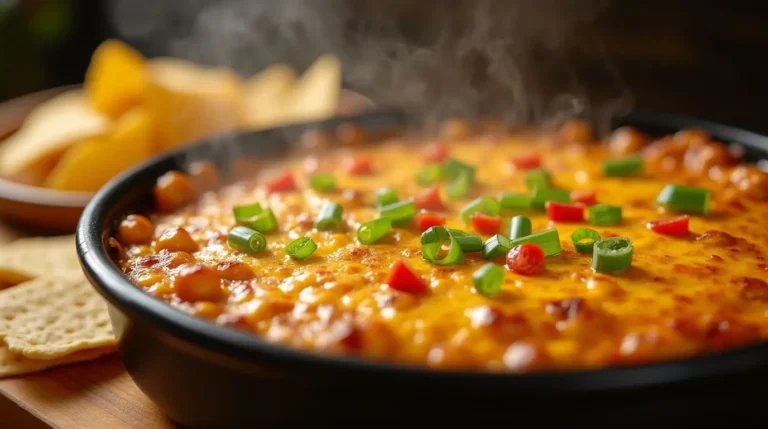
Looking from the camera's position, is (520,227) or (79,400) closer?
(79,400)

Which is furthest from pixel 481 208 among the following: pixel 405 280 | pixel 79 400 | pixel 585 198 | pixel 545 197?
pixel 79 400

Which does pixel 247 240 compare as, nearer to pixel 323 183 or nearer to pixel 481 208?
pixel 323 183

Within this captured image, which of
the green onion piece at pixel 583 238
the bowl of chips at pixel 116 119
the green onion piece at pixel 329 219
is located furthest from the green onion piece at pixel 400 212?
the bowl of chips at pixel 116 119

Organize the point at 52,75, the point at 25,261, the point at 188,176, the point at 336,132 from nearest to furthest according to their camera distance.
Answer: the point at 25,261
the point at 188,176
the point at 336,132
the point at 52,75

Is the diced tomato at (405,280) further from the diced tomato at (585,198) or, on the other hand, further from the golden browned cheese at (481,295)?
the diced tomato at (585,198)

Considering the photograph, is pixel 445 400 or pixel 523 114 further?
pixel 523 114

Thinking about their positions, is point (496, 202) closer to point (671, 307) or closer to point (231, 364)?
point (671, 307)

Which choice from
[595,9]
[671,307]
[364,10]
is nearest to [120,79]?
[364,10]
